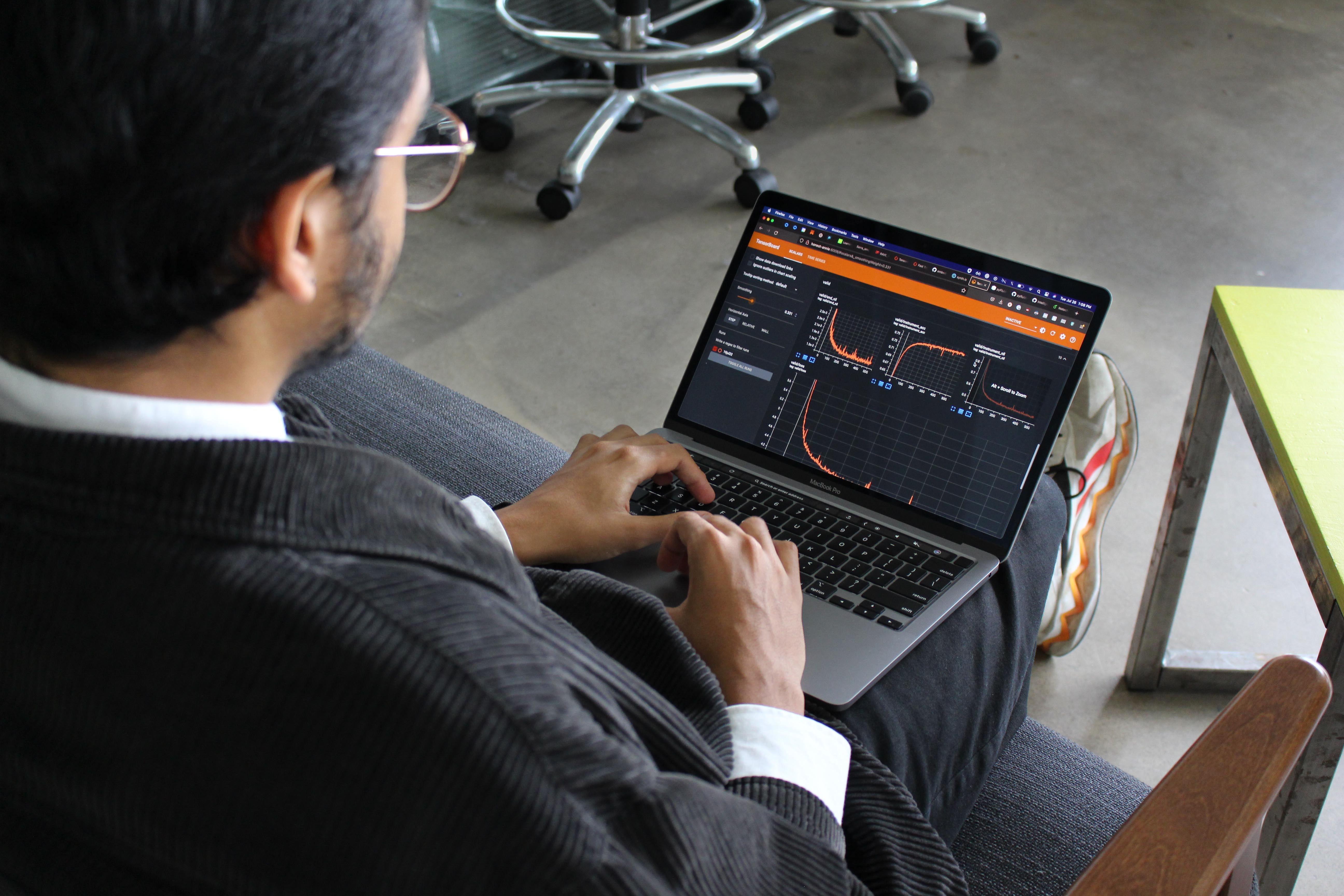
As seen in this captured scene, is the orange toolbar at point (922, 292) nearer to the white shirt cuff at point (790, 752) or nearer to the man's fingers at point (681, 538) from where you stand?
the man's fingers at point (681, 538)

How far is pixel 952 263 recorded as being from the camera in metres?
1.13

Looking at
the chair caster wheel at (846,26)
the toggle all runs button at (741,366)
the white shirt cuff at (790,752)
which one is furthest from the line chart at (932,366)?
the chair caster wheel at (846,26)

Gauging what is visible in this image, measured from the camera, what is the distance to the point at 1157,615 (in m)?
1.60

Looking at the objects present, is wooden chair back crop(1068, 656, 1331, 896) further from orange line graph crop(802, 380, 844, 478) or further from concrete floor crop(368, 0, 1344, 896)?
concrete floor crop(368, 0, 1344, 896)

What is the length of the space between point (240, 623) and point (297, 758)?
2.6 inches

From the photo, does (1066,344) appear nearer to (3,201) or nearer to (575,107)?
(3,201)

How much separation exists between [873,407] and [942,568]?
0.18 meters

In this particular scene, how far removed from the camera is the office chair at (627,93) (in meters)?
2.71

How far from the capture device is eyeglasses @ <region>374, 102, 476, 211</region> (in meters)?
0.72

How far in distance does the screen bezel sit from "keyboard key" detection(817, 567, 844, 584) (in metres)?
0.10

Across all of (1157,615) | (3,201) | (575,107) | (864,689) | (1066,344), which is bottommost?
(575,107)

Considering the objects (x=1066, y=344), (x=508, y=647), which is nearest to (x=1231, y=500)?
(x=1066, y=344)

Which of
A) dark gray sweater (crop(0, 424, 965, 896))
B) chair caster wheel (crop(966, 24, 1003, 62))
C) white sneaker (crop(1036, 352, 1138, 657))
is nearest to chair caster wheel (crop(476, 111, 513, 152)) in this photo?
chair caster wheel (crop(966, 24, 1003, 62))

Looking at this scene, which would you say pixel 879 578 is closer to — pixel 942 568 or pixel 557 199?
pixel 942 568
